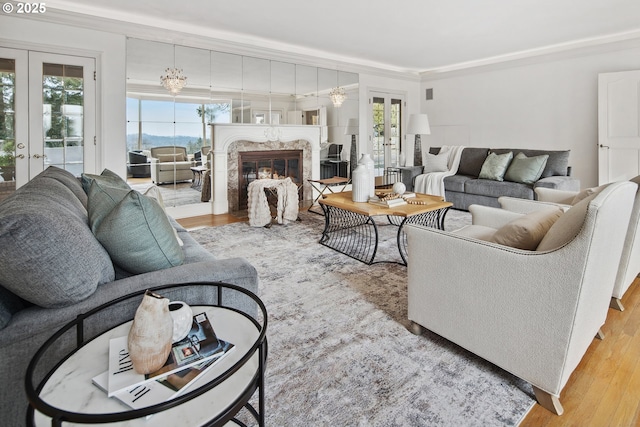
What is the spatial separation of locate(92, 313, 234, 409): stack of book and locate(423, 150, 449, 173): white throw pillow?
5.56 meters

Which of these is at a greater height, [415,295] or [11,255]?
[11,255]

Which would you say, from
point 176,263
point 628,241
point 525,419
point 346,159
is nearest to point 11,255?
Answer: point 176,263

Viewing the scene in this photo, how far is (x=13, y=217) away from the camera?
1.04 m

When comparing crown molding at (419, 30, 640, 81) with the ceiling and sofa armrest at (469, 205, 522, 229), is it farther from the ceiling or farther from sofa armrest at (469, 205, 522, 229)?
sofa armrest at (469, 205, 522, 229)

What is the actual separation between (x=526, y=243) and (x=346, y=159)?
563cm

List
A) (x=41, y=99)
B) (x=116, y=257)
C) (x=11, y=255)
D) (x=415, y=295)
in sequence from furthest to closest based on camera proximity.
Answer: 1. (x=41, y=99)
2. (x=415, y=295)
3. (x=116, y=257)
4. (x=11, y=255)

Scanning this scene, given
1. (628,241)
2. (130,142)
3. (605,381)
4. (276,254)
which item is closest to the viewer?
(605,381)

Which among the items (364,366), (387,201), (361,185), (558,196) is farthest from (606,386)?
(361,185)

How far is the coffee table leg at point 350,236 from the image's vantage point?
354 cm

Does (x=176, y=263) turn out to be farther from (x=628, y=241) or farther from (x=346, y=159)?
(x=346, y=159)

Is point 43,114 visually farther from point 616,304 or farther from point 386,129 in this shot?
point 386,129

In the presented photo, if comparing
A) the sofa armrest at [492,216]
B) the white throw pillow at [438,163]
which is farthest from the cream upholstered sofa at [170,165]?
the sofa armrest at [492,216]

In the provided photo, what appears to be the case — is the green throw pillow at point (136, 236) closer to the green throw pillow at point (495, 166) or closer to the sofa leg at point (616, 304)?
the sofa leg at point (616, 304)

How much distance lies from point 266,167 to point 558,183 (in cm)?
409
